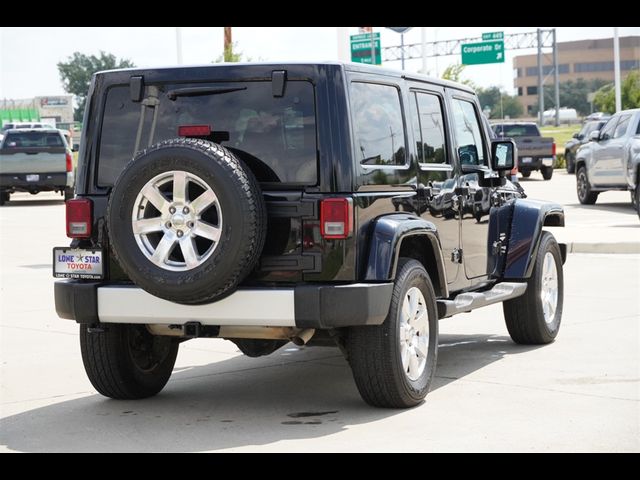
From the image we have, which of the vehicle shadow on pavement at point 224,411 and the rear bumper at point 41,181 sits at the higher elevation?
the rear bumper at point 41,181

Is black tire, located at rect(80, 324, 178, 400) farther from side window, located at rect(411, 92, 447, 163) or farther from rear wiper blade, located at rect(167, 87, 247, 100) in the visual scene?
A: side window, located at rect(411, 92, 447, 163)

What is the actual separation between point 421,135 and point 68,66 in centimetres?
16463

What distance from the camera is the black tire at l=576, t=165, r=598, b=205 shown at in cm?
→ 2583

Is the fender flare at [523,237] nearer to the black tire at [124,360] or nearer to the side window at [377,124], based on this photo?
the side window at [377,124]

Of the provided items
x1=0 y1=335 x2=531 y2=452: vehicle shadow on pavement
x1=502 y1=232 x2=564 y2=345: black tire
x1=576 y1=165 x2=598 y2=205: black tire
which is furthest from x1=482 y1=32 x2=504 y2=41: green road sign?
x1=0 y1=335 x2=531 y2=452: vehicle shadow on pavement

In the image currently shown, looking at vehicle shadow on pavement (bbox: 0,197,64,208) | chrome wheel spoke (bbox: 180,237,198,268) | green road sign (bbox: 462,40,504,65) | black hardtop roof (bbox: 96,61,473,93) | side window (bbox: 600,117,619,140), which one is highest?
green road sign (bbox: 462,40,504,65)

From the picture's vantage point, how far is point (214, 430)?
22.1 ft

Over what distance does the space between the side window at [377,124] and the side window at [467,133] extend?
1165 mm

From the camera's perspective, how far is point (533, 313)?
30.4 ft

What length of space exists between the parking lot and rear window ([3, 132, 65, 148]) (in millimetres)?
20357

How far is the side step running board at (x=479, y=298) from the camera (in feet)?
25.6

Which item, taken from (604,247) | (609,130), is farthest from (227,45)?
(604,247)

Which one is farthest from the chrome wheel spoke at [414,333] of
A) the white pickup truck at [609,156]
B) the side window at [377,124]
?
the white pickup truck at [609,156]
